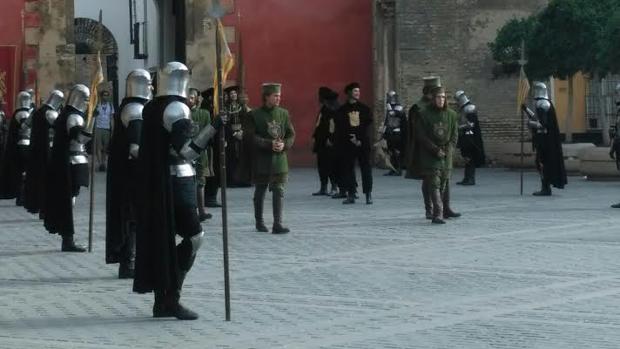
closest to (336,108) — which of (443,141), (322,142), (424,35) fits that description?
(322,142)

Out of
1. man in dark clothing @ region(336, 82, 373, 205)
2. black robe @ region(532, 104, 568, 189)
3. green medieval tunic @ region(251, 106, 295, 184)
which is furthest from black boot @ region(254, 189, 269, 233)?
black robe @ region(532, 104, 568, 189)

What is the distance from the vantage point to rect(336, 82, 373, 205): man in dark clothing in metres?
23.0

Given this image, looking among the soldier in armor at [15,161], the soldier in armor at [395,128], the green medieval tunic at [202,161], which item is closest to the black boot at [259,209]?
the green medieval tunic at [202,161]

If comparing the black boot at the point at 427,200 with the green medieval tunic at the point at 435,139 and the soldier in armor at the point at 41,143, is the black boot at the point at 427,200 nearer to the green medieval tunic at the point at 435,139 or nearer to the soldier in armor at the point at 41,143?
the green medieval tunic at the point at 435,139

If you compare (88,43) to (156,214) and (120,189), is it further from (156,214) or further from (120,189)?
(156,214)

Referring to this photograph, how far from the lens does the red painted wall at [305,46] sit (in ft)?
118

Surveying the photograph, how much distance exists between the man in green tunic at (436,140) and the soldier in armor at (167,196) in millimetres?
8243

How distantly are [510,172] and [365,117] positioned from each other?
9666mm

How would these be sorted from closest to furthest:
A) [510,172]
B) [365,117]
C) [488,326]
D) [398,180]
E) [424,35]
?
[488,326]
[365,117]
[398,180]
[510,172]
[424,35]

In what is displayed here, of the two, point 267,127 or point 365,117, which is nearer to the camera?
point 267,127

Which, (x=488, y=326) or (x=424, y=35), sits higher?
(x=424, y=35)

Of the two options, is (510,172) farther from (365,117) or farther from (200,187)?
(200,187)

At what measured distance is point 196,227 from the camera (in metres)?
11.5

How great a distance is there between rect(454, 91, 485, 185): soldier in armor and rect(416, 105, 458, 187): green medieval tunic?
323 inches
